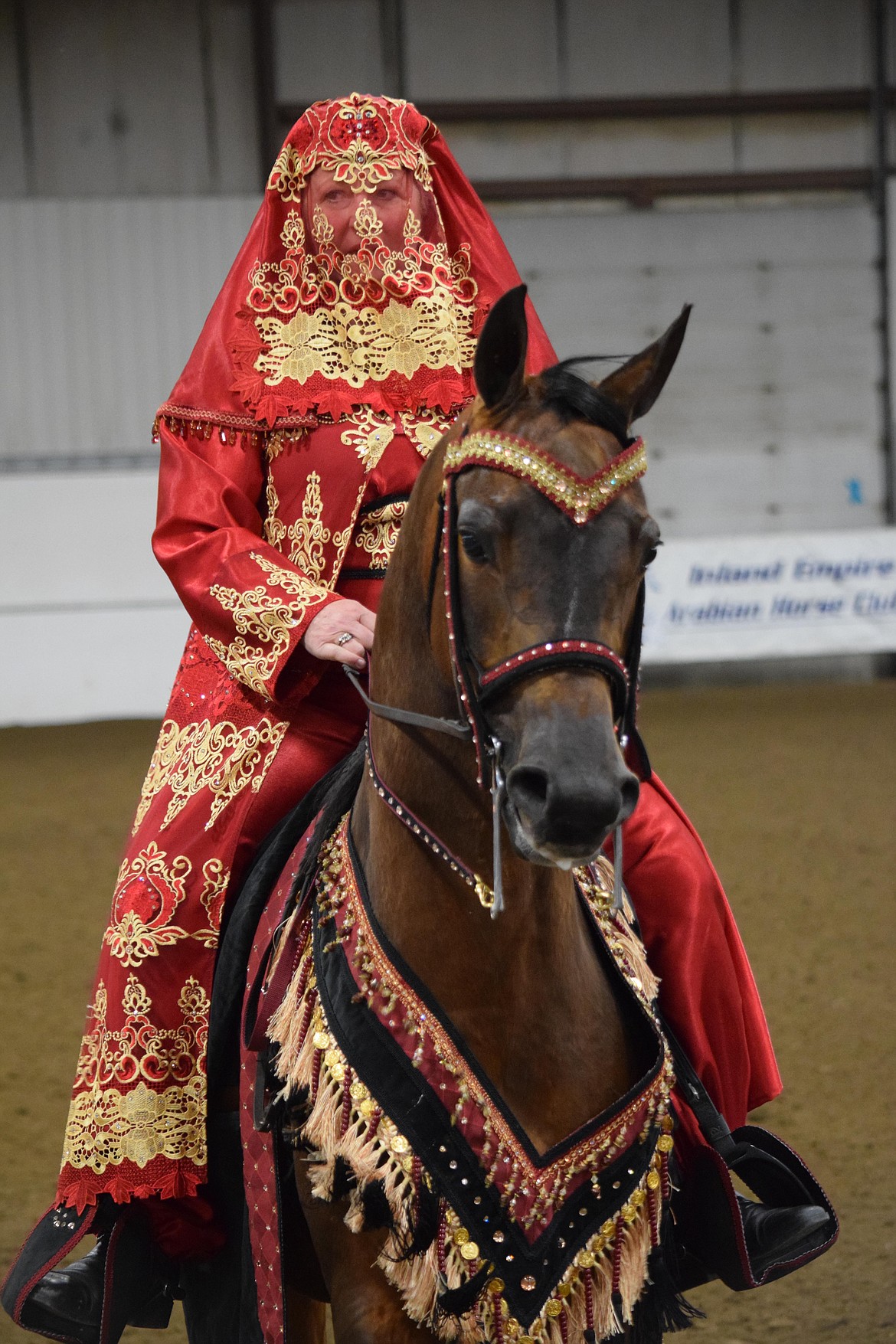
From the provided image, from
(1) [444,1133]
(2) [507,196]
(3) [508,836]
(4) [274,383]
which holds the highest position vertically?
(2) [507,196]

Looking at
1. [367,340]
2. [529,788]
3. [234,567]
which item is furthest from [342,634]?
[529,788]

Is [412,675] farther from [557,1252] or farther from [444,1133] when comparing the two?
[557,1252]

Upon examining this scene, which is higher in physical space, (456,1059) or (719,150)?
(719,150)

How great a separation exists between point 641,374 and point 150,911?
1.21 meters

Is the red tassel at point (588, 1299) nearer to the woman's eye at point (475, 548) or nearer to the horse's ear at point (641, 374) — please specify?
the woman's eye at point (475, 548)

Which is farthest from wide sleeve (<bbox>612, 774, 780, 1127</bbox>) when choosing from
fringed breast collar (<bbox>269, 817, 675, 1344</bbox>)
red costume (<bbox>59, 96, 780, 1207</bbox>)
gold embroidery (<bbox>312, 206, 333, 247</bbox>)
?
gold embroidery (<bbox>312, 206, 333, 247</bbox>)

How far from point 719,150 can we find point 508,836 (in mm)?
12472

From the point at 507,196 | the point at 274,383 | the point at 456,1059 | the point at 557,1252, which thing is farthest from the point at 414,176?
the point at 507,196

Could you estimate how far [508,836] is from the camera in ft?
6.01

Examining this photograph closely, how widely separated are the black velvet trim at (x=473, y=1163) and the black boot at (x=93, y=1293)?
799mm

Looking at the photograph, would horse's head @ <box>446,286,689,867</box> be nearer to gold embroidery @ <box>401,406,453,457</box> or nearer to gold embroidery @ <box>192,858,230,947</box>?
gold embroidery @ <box>401,406,453,457</box>

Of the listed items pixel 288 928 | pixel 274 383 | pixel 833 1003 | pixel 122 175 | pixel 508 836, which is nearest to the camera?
pixel 508 836

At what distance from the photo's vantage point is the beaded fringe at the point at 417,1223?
72.6 inches

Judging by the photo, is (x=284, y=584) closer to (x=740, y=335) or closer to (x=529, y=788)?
(x=529, y=788)
